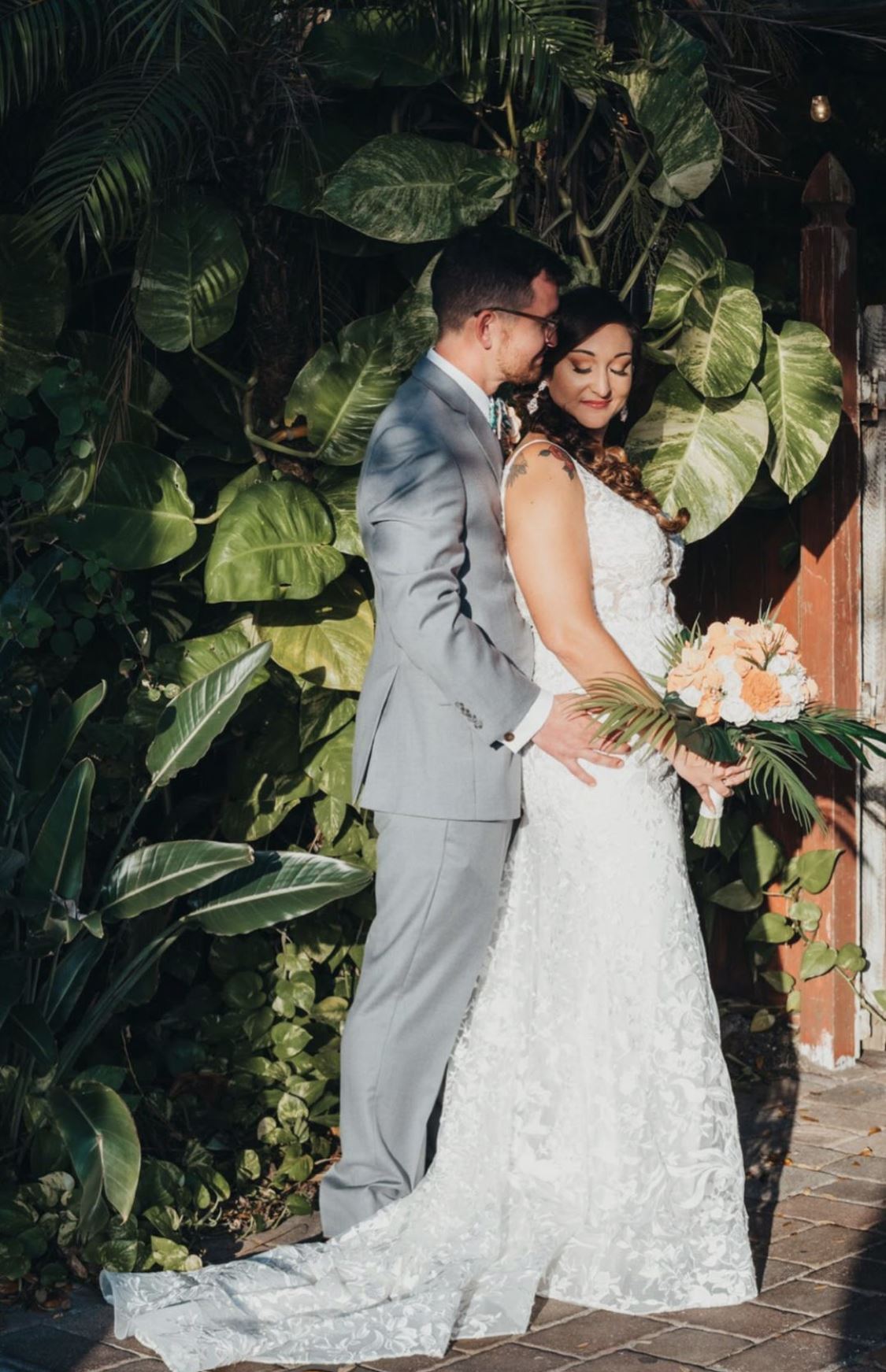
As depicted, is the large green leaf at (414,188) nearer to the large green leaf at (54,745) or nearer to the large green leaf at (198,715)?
the large green leaf at (198,715)

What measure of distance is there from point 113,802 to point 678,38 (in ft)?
8.48

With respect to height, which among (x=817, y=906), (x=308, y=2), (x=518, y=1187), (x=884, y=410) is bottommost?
(x=518, y=1187)

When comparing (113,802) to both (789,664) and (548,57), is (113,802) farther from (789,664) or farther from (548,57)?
(548,57)

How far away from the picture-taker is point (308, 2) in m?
A: 4.26

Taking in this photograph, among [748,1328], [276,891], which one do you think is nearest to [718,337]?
[276,891]

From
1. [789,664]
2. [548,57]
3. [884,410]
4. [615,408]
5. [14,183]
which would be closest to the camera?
[789,664]

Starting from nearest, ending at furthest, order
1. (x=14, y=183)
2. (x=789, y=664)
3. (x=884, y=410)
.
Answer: (x=789, y=664) → (x=14, y=183) → (x=884, y=410)

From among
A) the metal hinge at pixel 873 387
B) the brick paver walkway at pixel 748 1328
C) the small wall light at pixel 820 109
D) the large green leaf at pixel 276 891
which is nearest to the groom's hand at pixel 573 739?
the large green leaf at pixel 276 891

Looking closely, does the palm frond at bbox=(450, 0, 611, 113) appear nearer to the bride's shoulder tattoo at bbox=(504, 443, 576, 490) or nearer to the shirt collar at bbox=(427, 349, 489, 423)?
the shirt collar at bbox=(427, 349, 489, 423)

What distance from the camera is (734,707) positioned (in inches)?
133

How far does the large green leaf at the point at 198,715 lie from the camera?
3.95 meters

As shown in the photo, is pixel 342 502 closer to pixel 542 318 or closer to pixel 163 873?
pixel 542 318

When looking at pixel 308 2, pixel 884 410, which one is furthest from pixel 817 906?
pixel 308 2

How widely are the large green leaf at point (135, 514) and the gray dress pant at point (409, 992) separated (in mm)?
1020
